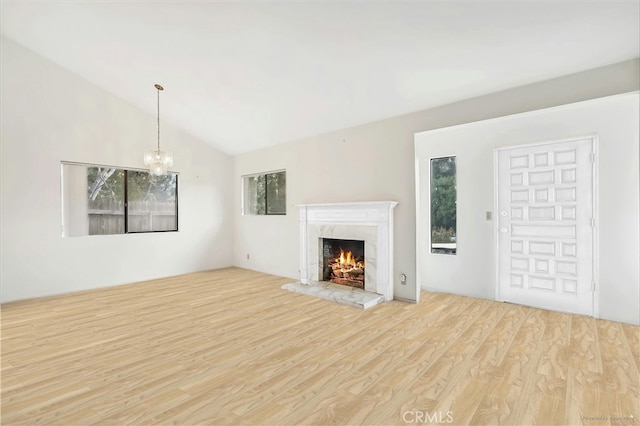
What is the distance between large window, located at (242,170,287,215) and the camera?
6.36 meters

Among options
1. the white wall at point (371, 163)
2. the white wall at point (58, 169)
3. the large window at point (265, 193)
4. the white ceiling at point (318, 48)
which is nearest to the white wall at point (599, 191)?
the white wall at point (371, 163)

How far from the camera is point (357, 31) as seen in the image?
3.06 m

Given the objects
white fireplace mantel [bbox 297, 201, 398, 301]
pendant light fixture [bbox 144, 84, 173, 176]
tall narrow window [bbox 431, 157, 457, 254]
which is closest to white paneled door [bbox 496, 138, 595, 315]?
tall narrow window [bbox 431, 157, 457, 254]

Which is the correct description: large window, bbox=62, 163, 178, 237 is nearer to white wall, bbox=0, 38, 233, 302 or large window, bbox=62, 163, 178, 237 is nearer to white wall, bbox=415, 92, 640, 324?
white wall, bbox=0, 38, 233, 302

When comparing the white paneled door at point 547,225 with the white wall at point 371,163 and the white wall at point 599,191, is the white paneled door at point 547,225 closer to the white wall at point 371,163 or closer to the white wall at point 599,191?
the white wall at point 599,191

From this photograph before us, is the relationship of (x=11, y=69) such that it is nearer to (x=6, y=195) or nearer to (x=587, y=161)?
(x=6, y=195)

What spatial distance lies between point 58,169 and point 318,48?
15.3 feet

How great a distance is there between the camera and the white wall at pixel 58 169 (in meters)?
4.58

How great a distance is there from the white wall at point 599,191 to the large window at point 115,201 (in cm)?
506

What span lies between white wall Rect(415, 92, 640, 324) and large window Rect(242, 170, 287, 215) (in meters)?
2.75

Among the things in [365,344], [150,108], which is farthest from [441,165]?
[150,108]

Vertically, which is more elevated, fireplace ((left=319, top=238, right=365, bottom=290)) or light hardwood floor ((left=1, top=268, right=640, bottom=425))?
fireplace ((left=319, top=238, right=365, bottom=290))

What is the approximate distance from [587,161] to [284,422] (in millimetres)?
4333

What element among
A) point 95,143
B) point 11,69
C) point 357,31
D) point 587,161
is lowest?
point 587,161
